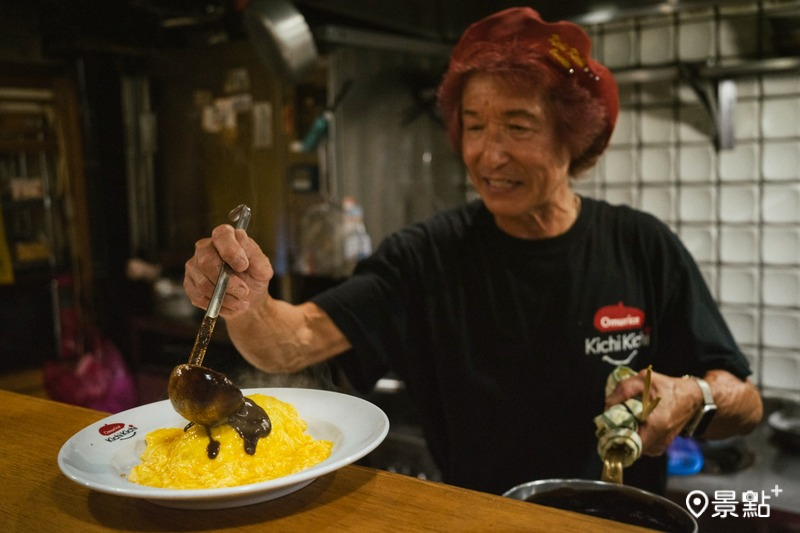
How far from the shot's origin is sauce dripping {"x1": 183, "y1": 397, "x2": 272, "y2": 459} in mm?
872

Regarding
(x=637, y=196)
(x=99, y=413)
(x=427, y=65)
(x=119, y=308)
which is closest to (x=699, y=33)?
(x=637, y=196)

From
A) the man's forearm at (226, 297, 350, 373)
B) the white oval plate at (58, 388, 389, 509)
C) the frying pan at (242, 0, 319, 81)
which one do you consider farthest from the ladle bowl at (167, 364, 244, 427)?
the frying pan at (242, 0, 319, 81)

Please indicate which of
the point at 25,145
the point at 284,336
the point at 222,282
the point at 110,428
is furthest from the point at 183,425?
the point at 25,145

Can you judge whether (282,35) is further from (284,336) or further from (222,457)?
(222,457)

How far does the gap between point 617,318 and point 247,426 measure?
102 cm

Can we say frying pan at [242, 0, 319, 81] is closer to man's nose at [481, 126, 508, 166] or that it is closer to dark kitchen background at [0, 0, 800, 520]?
dark kitchen background at [0, 0, 800, 520]

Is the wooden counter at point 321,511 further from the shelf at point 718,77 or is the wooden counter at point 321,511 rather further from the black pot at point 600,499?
the shelf at point 718,77

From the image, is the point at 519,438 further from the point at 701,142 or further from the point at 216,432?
the point at 701,142

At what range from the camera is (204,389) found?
2.72ft

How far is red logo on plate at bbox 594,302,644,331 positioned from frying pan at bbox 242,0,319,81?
1894 mm

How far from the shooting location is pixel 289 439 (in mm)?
919

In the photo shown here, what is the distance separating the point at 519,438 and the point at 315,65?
7.03 feet

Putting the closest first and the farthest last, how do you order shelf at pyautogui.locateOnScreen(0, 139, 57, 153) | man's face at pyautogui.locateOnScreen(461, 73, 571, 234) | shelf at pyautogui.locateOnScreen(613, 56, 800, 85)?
man's face at pyautogui.locateOnScreen(461, 73, 571, 234) → shelf at pyautogui.locateOnScreen(613, 56, 800, 85) → shelf at pyautogui.locateOnScreen(0, 139, 57, 153)

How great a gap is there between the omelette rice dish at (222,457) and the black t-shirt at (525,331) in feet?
2.19
